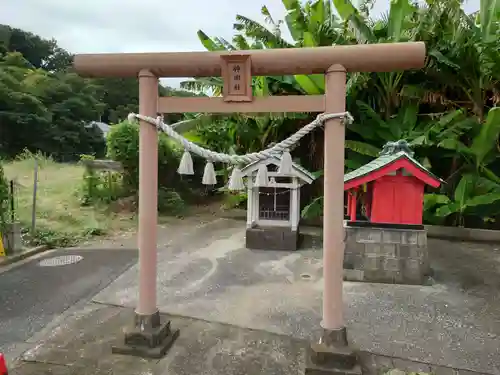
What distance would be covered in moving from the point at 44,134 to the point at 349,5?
16736 millimetres

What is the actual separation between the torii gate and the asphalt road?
142cm

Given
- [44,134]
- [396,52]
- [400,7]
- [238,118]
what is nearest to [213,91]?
[238,118]

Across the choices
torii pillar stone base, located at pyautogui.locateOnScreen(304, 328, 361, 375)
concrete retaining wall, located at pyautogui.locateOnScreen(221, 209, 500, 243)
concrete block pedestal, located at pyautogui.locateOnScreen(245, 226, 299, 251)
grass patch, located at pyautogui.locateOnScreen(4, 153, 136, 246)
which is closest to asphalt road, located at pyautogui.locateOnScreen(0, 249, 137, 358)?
grass patch, located at pyautogui.locateOnScreen(4, 153, 136, 246)

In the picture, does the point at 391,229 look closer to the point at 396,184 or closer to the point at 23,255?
the point at 396,184

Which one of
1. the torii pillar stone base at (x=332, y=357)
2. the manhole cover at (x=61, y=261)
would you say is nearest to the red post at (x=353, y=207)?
the torii pillar stone base at (x=332, y=357)

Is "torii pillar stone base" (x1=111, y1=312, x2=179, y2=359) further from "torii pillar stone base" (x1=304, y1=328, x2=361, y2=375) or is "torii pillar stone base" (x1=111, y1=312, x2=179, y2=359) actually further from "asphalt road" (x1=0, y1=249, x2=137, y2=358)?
"torii pillar stone base" (x1=304, y1=328, x2=361, y2=375)

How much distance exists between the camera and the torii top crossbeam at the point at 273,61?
3053 millimetres

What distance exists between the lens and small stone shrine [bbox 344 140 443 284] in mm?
5293

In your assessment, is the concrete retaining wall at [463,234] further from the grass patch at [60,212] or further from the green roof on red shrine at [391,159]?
the grass patch at [60,212]

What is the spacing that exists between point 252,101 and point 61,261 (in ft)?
16.0

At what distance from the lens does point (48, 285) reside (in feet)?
17.3

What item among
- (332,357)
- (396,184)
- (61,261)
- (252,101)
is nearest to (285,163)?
(252,101)

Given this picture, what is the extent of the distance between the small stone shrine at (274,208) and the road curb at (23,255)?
12.4 feet

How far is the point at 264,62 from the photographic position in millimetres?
3234
